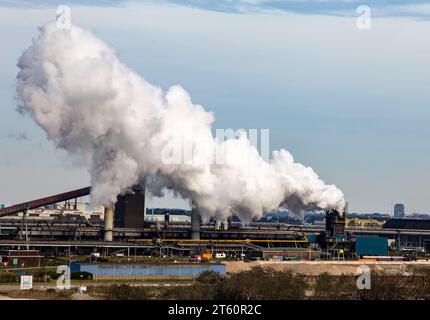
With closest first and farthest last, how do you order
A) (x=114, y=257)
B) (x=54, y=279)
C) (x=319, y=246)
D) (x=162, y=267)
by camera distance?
(x=54, y=279) → (x=162, y=267) → (x=114, y=257) → (x=319, y=246)

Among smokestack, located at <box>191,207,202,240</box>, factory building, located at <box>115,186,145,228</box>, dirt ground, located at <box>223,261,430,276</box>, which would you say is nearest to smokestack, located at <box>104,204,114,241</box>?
factory building, located at <box>115,186,145,228</box>

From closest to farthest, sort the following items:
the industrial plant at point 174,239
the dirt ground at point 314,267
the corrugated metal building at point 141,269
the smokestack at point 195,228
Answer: the corrugated metal building at point 141,269 → the dirt ground at point 314,267 → the industrial plant at point 174,239 → the smokestack at point 195,228

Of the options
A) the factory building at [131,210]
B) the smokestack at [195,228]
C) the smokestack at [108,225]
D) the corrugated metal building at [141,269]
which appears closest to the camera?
the corrugated metal building at [141,269]

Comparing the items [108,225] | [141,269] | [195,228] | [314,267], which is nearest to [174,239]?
[195,228]

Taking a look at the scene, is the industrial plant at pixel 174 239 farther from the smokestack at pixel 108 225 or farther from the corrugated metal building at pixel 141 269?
the corrugated metal building at pixel 141 269

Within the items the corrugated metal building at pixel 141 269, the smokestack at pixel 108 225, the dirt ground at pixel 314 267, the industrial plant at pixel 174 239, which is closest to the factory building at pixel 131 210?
the industrial plant at pixel 174 239

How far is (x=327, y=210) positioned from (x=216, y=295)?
76.6 m

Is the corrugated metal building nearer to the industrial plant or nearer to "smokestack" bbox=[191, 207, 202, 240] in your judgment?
the industrial plant

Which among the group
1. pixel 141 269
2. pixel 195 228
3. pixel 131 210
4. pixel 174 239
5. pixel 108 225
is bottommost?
pixel 141 269

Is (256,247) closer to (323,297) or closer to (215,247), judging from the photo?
(215,247)

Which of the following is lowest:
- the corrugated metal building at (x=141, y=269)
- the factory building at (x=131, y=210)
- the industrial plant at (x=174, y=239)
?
the corrugated metal building at (x=141, y=269)

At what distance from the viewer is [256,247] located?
15012cm

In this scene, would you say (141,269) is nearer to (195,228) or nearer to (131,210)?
(195,228)

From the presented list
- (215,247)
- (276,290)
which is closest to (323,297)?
(276,290)
